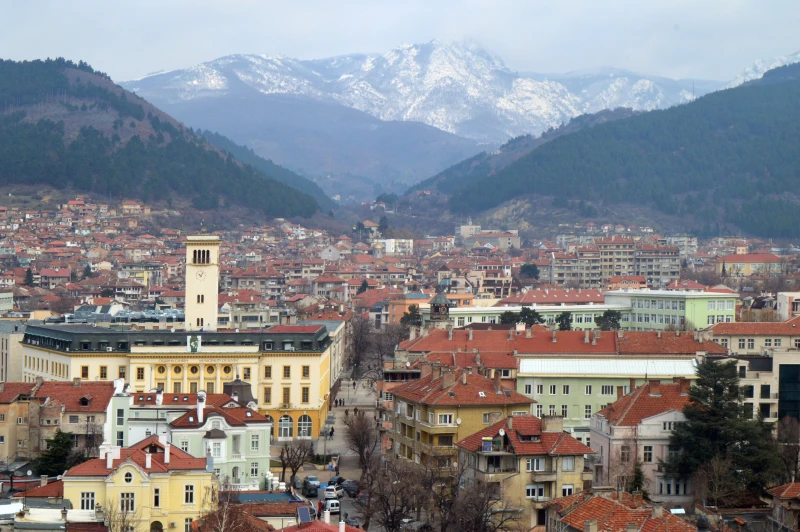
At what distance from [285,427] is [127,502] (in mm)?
29564

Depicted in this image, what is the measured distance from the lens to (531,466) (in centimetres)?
4494

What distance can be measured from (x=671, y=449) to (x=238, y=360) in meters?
23.3

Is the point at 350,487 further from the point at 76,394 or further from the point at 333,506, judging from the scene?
the point at 76,394

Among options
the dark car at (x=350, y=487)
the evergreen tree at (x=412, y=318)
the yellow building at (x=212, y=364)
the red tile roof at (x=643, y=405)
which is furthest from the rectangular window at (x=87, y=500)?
the evergreen tree at (x=412, y=318)

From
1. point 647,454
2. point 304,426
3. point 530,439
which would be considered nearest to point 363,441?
point 647,454

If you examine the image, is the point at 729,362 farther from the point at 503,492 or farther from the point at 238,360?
the point at 238,360

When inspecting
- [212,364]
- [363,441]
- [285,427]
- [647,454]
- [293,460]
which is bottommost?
[285,427]

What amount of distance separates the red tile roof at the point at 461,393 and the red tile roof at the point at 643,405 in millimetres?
2708

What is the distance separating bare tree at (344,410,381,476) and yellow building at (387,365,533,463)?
1187 millimetres

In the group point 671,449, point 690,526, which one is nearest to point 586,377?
point 671,449

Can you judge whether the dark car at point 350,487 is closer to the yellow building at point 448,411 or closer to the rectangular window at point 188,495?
the yellow building at point 448,411

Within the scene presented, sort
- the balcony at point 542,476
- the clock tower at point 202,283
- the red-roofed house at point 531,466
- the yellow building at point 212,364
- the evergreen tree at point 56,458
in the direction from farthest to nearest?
the clock tower at point 202,283, the yellow building at point 212,364, the evergreen tree at point 56,458, the balcony at point 542,476, the red-roofed house at point 531,466

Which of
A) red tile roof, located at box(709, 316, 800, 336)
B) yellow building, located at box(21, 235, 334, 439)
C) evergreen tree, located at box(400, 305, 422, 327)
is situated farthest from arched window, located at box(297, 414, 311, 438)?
evergreen tree, located at box(400, 305, 422, 327)

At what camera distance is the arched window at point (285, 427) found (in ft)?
224
